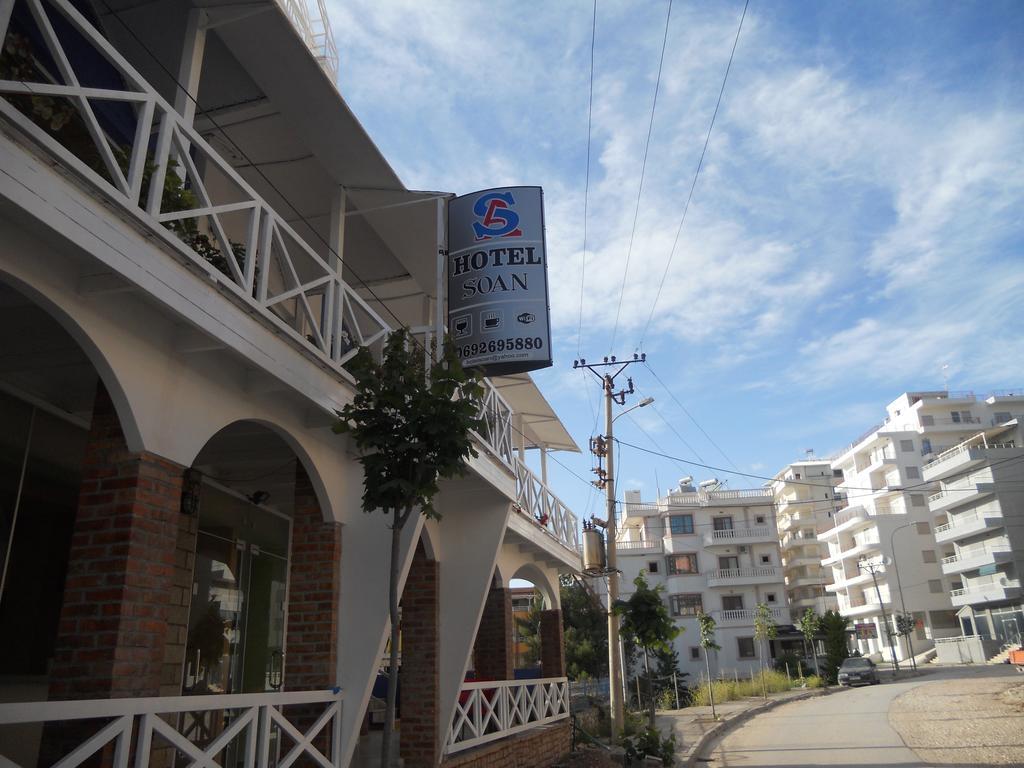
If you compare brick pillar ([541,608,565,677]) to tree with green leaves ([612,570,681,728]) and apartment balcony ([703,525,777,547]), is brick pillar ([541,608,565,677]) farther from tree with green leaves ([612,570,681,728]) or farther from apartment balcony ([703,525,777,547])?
apartment balcony ([703,525,777,547])

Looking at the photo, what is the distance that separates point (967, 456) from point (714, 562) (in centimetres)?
1765

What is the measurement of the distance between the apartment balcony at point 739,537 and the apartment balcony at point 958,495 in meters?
12.1

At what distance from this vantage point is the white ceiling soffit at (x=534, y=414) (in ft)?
44.4

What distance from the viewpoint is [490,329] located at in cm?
870

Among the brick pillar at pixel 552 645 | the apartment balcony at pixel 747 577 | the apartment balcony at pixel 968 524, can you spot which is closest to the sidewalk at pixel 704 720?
the brick pillar at pixel 552 645

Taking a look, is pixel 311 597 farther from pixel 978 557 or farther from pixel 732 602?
pixel 978 557

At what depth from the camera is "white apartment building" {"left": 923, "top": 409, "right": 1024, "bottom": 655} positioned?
145ft

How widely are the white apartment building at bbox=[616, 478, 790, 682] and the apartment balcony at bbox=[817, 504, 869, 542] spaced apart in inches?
437

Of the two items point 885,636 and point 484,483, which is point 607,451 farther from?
point 885,636

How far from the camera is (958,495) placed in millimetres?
49938

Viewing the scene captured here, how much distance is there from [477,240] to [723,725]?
17.9 meters

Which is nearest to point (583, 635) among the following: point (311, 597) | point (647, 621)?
point (647, 621)

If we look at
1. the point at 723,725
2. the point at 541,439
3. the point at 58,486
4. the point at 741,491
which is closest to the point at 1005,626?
the point at 741,491

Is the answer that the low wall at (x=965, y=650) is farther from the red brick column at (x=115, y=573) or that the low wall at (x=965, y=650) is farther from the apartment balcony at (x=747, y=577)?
the red brick column at (x=115, y=573)
